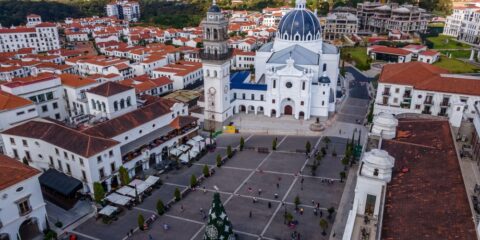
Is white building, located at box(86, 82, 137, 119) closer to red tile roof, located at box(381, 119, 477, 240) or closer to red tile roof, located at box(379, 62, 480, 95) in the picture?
red tile roof, located at box(381, 119, 477, 240)

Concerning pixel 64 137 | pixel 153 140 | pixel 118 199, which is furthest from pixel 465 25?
pixel 64 137

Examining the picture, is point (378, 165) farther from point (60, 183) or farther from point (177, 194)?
point (60, 183)

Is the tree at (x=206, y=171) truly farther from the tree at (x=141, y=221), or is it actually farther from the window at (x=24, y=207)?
the window at (x=24, y=207)

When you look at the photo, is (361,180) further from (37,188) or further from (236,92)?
(236,92)

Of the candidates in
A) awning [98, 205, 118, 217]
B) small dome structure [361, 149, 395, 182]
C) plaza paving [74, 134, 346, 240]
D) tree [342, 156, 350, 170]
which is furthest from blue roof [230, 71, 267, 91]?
small dome structure [361, 149, 395, 182]

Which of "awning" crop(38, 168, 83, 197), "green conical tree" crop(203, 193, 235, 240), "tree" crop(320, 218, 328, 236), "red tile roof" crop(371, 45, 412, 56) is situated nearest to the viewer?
"green conical tree" crop(203, 193, 235, 240)

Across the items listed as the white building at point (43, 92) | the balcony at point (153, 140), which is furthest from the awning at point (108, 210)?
the white building at point (43, 92)
